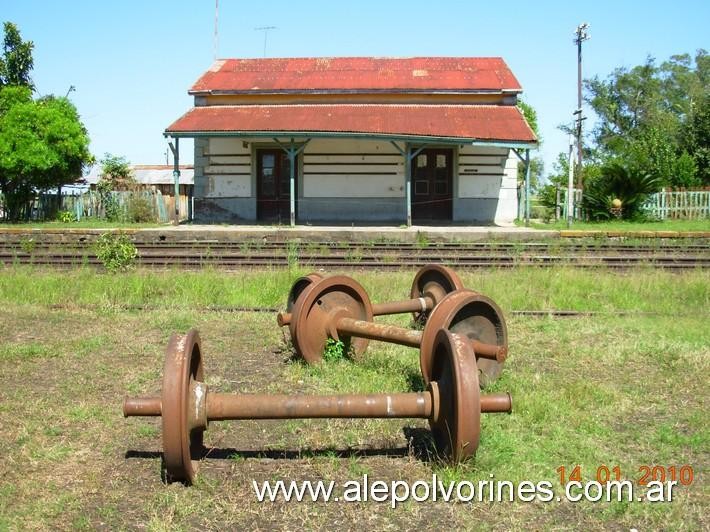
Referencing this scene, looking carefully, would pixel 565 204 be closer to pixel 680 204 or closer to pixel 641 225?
pixel 680 204

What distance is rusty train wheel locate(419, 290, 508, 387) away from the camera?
4.80 metres

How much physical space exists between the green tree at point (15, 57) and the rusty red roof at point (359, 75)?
7.99 m

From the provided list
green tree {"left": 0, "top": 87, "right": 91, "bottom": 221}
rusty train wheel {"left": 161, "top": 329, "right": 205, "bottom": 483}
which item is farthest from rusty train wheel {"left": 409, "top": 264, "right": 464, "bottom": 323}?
green tree {"left": 0, "top": 87, "right": 91, "bottom": 221}

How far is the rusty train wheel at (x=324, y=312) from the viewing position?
5664 mm

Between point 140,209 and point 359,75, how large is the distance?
30.7 ft

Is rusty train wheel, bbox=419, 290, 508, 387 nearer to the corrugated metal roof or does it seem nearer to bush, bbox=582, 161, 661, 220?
bush, bbox=582, 161, 661, 220

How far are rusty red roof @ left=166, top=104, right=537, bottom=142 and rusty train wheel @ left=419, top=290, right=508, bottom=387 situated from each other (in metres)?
Answer: 15.7

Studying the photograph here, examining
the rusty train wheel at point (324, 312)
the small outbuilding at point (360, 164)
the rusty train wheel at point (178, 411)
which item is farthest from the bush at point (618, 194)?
the rusty train wheel at point (178, 411)

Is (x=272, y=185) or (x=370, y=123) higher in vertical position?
(x=370, y=123)

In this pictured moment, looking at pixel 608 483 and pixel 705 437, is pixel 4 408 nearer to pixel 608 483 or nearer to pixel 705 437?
pixel 608 483

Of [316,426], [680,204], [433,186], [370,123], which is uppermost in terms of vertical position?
[370,123]

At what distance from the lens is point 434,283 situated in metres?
6.76

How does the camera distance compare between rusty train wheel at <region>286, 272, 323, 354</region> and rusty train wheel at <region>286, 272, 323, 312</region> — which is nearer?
rusty train wheel at <region>286, 272, 323, 354</region>

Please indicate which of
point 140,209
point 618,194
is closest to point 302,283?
point 140,209
